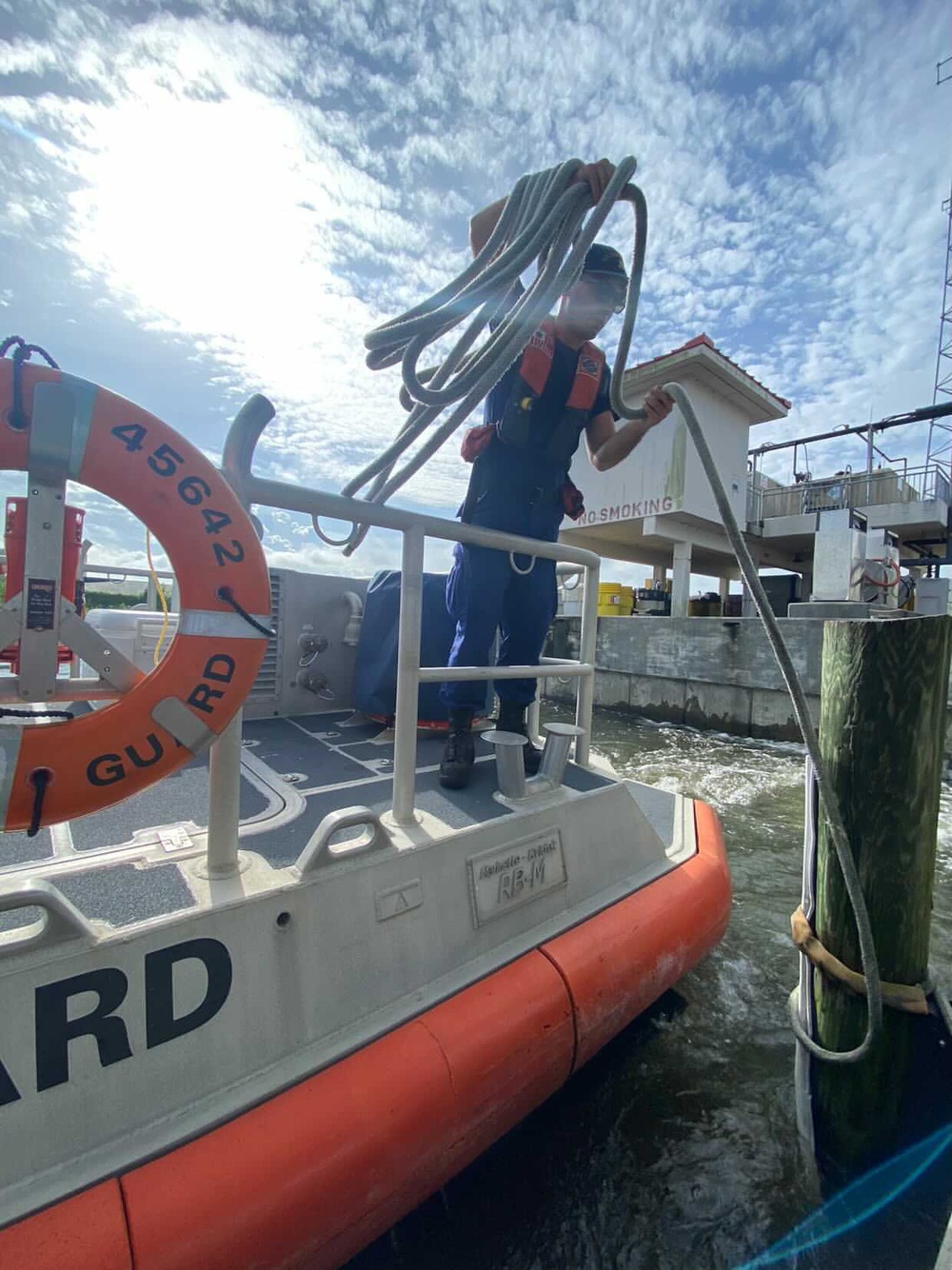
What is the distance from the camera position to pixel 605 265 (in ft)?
6.45

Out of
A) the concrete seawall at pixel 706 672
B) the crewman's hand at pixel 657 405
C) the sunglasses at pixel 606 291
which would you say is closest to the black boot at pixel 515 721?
the crewman's hand at pixel 657 405

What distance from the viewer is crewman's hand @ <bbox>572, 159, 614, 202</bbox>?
1633 mm

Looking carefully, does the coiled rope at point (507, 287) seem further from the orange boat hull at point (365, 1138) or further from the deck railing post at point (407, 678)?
the orange boat hull at point (365, 1138)

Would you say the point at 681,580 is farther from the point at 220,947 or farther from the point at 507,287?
the point at 220,947

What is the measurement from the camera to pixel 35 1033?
3.09ft

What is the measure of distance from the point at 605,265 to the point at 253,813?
2094 mm

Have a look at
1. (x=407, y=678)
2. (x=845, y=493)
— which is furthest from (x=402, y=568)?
(x=845, y=493)

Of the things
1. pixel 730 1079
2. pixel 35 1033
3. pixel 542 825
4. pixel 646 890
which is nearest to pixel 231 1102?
pixel 35 1033

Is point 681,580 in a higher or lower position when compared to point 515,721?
higher

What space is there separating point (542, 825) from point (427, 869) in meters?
0.45

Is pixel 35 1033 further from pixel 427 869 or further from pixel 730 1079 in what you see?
pixel 730 1079

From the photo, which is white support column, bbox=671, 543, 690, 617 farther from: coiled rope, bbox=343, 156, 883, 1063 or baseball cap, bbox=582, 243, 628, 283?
coiled rope, bbox=343, 156, 883, 1063

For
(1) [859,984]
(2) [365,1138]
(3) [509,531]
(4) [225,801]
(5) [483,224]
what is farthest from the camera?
(3) [509,531]

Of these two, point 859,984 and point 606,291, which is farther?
point 606,291
